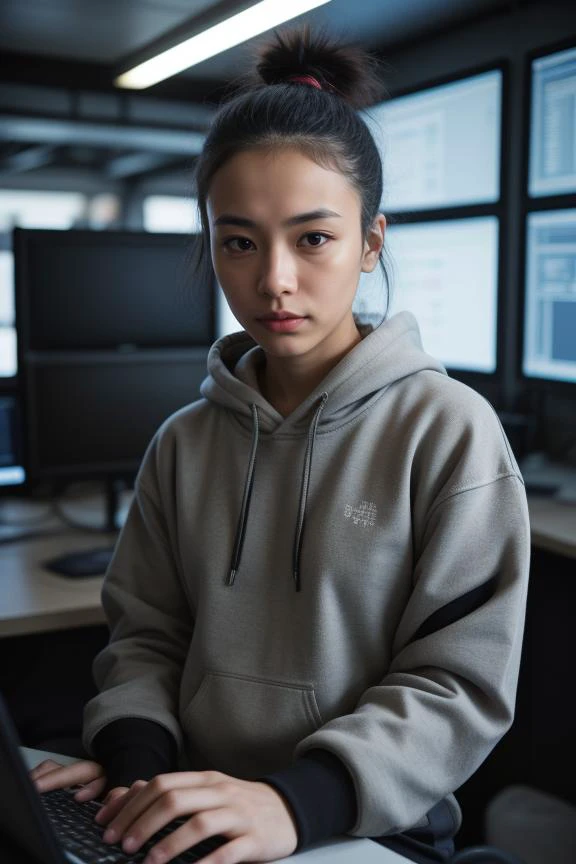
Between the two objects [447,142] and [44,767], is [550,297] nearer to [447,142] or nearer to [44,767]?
[447,142]

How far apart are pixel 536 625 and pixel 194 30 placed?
160cm

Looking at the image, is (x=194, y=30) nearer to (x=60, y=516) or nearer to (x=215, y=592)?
(x=60, y=516)

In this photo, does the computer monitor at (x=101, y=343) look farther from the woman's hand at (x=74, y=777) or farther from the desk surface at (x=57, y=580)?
the woman's hand at (x=74, y=777)

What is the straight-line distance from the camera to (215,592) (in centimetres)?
Answer: 110

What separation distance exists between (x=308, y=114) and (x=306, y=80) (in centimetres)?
10

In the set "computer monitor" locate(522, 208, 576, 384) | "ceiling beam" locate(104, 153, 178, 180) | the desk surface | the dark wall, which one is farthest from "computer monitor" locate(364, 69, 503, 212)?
"ceiling beam" locate(104, 153, 178, 180)

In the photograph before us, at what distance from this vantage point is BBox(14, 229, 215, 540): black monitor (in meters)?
1.87

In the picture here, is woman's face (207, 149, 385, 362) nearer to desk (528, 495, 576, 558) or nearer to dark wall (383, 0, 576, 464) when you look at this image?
desk (528, 495, 576, 558)

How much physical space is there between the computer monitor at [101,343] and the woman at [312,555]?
74cm

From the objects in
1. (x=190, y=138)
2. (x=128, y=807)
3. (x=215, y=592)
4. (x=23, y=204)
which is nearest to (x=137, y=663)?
(x=215, y=592)

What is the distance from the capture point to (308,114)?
1071 millimetres

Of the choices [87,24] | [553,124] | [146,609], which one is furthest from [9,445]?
[87,24]

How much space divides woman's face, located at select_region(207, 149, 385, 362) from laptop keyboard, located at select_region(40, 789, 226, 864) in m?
0.50

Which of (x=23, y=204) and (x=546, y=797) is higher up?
(x=23, y=204)
